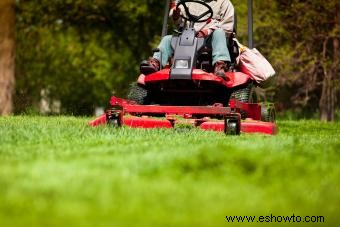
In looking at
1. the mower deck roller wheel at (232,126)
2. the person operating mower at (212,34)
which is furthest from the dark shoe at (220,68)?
the mower deck roller wheel at (232,126)

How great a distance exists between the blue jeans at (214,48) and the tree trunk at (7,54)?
25.6 feet

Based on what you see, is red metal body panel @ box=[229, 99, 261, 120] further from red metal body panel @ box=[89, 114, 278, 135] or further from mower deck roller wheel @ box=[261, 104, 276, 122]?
red metal body panel @ box=[89, 114, 278, 135]

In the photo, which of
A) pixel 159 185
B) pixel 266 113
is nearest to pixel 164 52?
pixel 266 113

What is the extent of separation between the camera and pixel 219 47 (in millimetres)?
8617

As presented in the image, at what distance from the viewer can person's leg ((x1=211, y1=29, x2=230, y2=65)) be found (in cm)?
856

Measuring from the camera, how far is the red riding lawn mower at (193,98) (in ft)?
26.8

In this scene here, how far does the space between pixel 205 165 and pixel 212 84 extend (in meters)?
4.62

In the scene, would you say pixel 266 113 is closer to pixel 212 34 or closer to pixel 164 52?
pixel 212 34

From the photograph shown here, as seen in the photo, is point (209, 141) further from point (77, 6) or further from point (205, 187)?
point (77, 6)

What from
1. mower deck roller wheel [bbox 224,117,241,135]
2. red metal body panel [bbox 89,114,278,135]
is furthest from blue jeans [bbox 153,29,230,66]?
mower deck roller wheel [bbox 224,117,241,135]

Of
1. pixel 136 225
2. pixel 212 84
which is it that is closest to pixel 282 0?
pixel 212 84

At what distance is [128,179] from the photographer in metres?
3.66

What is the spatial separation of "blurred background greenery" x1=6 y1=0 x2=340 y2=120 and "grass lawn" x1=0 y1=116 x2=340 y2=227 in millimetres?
11642

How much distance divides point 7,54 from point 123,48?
34.6 ft
